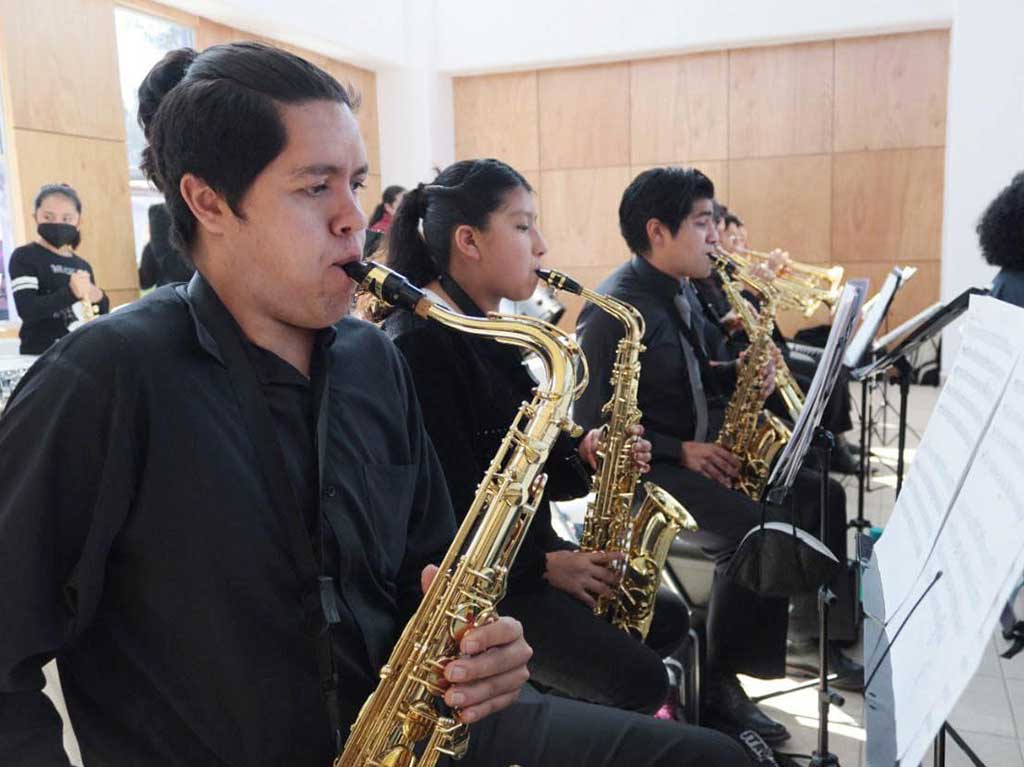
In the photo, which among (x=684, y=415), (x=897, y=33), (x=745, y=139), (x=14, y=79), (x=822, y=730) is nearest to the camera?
(x=822, y=730)

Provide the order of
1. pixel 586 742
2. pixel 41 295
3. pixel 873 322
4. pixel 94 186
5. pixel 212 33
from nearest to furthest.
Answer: pixel 586 742, pixel 873 322, pixel 41 295, pixel 94 186, pixel 212 33

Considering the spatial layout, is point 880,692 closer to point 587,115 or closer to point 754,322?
point 754,322

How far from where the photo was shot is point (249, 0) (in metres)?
7.12

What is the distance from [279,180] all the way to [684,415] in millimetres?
2153

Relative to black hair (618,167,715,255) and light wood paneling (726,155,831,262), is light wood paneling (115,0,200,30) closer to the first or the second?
black hair (618,167,715,255)

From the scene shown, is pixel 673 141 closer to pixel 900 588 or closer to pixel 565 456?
pixel 565 456

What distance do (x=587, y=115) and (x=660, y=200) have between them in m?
6.35

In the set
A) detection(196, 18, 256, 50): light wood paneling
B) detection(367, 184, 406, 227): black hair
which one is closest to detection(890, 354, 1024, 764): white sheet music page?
detection(367, 184, 406, 227): black hair

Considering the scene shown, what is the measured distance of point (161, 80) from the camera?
1368 millimetres

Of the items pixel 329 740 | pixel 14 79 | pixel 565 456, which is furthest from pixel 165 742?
pixel 14 79

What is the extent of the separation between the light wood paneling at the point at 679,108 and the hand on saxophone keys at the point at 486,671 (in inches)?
326

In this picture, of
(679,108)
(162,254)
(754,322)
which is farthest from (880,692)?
(679,108)

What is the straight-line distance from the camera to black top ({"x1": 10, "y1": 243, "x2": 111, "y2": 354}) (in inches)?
187

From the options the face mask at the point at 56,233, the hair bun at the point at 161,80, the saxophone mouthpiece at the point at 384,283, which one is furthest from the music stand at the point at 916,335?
the face mask at the point at 56,233
